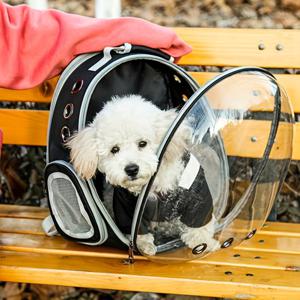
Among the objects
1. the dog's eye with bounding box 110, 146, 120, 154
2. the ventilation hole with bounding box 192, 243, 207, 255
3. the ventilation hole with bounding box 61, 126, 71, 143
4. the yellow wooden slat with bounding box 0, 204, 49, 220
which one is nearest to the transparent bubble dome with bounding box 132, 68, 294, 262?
the ventilation hole with bounding box 192, 243, 207, 255

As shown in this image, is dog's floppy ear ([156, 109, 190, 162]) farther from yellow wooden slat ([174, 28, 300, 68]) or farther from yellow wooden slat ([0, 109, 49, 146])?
yellow wooden slat ([0, 109, 49, 146])

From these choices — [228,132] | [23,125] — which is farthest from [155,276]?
[23,125]

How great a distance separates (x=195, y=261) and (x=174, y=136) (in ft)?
1.03

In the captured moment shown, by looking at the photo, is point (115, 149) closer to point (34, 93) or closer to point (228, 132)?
point (228, 132)

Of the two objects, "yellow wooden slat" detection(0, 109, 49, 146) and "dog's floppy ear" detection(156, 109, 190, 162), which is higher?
"dog's floppy ear" detection(156, 109, 190, 162)

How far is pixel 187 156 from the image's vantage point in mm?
1387

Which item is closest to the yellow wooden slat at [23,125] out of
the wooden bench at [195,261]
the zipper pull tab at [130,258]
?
the wooden bench at [195,261]

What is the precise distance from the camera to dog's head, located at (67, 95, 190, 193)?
1417 mm

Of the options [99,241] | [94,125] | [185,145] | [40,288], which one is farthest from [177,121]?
[40,288]

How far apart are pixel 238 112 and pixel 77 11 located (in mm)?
1637

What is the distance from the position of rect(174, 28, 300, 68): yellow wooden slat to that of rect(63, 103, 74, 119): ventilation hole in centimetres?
43

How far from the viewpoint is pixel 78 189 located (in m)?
1.49

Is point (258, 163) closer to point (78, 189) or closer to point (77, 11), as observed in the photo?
point (78, 189)

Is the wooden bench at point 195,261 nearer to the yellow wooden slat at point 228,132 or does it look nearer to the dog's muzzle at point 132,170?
the yellow wooden slat at point 228,132
